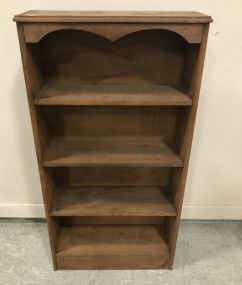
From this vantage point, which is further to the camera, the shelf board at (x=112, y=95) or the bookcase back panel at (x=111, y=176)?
the bookcase back panel at (x=111, y=176)

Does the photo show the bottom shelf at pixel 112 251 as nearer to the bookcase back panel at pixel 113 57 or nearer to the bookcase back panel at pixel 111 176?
the bookcase back panel at pixel 111 176

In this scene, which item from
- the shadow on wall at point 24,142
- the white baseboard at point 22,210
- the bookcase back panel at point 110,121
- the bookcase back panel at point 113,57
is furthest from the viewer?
the white baseboard at point 22,210

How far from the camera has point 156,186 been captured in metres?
1.48

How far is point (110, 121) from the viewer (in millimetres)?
1303

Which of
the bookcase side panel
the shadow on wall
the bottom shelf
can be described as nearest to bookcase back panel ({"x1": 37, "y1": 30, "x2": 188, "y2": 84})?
the bookcase side panel

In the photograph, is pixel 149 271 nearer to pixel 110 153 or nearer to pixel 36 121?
pixel 110 153

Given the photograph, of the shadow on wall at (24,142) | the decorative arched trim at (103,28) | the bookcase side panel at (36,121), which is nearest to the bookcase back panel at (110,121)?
the bookcase side panel at (36,121)

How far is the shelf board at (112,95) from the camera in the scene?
3.40 feet

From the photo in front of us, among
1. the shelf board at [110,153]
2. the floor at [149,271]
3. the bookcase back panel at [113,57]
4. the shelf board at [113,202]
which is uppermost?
the bookcase back panel at [113,57]

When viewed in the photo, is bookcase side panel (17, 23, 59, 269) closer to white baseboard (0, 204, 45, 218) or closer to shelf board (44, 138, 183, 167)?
shelf board (44, 138, 183, 167)

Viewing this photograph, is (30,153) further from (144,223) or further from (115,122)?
(144,223)

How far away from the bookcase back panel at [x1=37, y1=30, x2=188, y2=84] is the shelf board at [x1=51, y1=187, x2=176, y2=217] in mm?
568

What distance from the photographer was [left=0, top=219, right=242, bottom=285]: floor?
4.67 ft

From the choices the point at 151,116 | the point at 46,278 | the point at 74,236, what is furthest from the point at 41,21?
the point at 46,278
